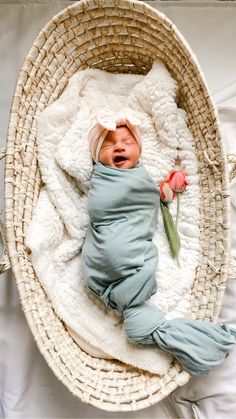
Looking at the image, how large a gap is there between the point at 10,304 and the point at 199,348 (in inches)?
20.5

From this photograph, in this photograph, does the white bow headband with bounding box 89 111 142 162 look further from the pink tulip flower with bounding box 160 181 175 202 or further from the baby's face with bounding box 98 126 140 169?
the pink tulip flower with bounding box 160 181 175 202

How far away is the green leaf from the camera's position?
1.22 metres

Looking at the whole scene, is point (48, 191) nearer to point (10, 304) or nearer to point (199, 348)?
point (10, 304)

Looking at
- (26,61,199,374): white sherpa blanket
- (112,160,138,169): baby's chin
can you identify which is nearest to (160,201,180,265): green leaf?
(26,61,199,374): white sherpa blanket

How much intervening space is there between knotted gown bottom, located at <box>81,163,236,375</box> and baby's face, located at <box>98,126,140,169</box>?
0.02 m

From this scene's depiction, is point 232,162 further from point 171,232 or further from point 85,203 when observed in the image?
point 85,203

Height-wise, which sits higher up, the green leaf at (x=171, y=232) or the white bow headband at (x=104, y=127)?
the white bow headband at (x=104, y=127)

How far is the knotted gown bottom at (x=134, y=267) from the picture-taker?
1080mm

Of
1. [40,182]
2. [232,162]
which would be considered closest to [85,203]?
[40,182]

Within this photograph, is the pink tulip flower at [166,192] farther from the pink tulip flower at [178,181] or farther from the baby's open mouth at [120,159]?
the baby's open mouth at [120,159]

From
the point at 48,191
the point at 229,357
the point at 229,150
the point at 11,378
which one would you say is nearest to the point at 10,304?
the point at 11,378

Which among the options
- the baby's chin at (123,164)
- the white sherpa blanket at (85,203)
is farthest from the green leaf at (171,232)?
the baby's chin at (123,164)

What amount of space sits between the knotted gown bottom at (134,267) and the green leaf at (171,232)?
5cm

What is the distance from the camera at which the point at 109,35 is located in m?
1.24
